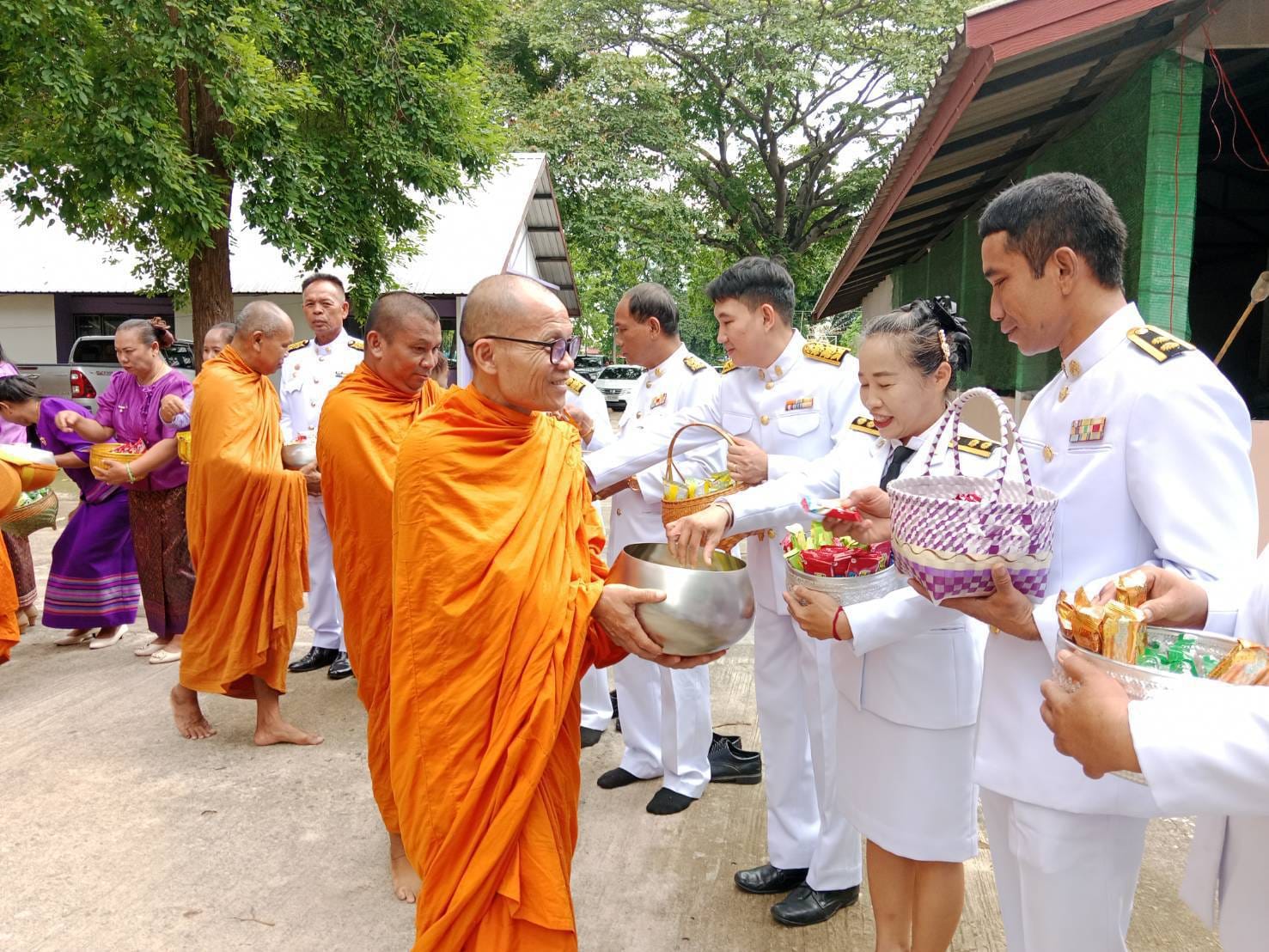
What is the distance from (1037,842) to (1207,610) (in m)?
0.58

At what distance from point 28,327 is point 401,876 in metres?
22.1

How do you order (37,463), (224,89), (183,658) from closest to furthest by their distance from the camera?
(183,658), (37,463), (224,89)

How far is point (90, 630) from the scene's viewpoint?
20.9 feet

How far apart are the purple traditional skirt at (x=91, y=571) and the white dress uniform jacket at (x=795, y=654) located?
15.0 ft

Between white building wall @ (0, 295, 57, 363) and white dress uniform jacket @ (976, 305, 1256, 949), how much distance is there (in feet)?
76.4

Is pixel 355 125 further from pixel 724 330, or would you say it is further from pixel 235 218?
pixel 724 330

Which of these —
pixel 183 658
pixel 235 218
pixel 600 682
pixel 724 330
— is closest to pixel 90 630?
pixel 183 658

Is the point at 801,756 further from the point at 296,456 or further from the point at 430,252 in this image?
the point at 430,252

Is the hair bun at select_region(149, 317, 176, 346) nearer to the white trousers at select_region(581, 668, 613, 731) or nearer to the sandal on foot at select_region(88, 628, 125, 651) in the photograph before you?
the sandal on foot at select_region(88, 628, 125, 651)

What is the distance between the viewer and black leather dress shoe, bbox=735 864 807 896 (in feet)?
10.3

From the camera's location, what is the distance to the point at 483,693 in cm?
215

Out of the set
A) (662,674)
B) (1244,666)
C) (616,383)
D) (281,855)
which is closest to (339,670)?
(281,855)

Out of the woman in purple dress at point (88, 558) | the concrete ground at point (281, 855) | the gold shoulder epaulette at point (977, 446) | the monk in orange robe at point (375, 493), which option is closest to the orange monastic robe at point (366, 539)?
the monk in orange robe at point (375, 493)

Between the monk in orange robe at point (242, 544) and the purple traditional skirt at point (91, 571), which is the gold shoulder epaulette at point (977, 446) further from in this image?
the purple traditional skirt at point (91, 571)
